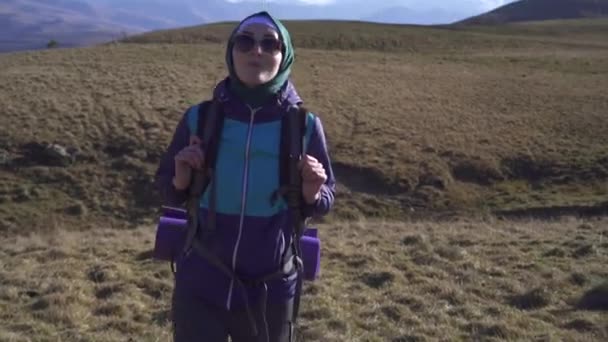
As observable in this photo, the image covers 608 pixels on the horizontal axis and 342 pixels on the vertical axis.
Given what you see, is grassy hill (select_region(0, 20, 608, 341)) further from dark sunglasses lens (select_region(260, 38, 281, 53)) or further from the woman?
dark sunglasses lens (select_region(260, 38, 281, 53))

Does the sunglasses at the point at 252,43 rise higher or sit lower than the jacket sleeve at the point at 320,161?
higher

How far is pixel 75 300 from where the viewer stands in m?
7.12

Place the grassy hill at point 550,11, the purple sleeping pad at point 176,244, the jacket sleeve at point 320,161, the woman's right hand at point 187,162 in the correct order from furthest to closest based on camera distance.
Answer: the grassy hill at point 550,11 → the purple sleeping pad at point 176,244 → the jacket sleeve at point 320,161 → the woman's right hand at point 187,162

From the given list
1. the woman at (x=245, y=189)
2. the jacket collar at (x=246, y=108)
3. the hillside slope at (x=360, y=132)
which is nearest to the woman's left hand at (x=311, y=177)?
the woman at (x=245, y=189)

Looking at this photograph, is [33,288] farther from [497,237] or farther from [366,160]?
[366,160]

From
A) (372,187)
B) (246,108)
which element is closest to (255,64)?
(246,108)

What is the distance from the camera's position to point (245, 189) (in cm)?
333

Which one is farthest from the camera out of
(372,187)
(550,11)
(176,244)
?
(550,11)

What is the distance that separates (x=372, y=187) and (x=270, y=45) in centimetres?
2125

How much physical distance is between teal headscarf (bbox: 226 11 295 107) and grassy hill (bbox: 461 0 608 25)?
588ft

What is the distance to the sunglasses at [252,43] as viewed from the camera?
3385 mm

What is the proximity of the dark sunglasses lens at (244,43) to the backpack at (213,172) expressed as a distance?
0.29 m

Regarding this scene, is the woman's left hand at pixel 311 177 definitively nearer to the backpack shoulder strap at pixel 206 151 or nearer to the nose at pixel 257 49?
the backpack shoulder strap at pixel 206 151

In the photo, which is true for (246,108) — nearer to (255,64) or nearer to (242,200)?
(255,64)
